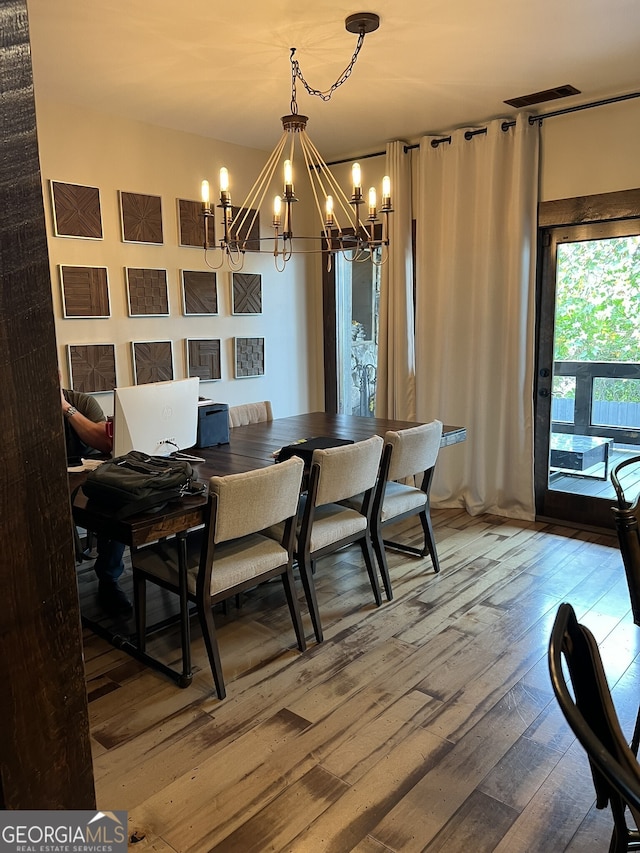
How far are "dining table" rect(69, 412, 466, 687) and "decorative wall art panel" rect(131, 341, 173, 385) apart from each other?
2.60 feet

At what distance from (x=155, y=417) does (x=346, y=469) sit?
0.88m

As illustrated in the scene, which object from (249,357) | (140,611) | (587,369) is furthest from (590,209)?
(140,611)

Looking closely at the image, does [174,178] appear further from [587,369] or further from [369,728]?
[369,728]

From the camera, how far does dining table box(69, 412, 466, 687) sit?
2.19 metres

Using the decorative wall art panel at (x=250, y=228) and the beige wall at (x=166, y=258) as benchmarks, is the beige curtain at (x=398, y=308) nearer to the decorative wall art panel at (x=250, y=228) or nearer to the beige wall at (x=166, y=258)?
the beige wall at (x=166, y=258)

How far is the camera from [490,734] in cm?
215

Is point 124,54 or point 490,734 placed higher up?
point 124,54

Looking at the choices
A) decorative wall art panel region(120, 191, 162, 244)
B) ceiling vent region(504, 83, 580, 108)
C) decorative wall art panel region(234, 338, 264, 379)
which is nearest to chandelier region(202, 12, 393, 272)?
decorative wall art panel region(120, 191, 162, 244)

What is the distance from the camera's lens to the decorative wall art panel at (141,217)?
397cm

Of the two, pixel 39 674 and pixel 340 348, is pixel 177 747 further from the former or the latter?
pixel 340 348

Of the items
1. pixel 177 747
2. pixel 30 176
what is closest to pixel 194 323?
pixel 177 747

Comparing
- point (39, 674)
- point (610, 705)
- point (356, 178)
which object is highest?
point (356, 178)

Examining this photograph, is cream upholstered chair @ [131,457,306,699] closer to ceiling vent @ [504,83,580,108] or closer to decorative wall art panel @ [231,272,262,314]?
decorative wall art panel @ [231,272,262,314]

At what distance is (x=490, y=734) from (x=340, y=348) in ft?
12.1
